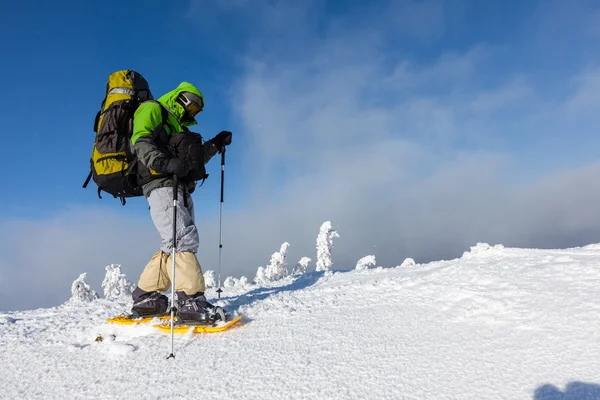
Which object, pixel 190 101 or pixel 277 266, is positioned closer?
pixel 190 101

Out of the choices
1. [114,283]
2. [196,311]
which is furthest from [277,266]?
[196,311]

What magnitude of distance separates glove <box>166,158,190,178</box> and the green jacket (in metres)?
0.05

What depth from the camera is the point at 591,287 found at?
4.13 metres

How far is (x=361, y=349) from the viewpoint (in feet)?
11.0

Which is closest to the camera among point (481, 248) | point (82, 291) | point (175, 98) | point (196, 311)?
point (196, 311)

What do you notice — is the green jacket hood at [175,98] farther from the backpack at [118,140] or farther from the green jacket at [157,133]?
the backpack at [118,140]

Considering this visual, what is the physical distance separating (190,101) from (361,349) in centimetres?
359

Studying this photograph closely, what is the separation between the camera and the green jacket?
4.18 m

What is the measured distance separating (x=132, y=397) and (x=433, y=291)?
3753 millimetres

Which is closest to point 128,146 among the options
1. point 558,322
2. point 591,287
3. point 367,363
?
point 367,363

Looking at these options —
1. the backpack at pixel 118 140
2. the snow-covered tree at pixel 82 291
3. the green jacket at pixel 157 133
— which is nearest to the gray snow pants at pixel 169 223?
the green jacket at pixel 157 133

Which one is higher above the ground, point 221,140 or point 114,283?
point 221,140

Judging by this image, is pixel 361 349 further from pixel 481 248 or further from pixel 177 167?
pixel 481 248

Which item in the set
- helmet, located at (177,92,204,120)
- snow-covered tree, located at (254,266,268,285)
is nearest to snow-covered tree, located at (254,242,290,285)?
snow-covered tree, located at (254,266,268,285)
